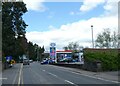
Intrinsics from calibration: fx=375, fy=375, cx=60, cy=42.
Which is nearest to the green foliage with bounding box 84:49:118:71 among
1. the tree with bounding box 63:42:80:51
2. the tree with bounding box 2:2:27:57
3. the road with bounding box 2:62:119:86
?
the road with bounding box 2:62:119:86

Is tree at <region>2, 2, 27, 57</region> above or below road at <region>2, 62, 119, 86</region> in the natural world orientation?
above

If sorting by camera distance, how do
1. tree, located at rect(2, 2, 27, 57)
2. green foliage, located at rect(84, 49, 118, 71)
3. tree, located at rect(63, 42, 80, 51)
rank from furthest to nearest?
tree, located at rect(63, 42, 80, 51), tree, located at rect(2, 2, 27, 57), green foliage, located at rect(84, 49, 118, 71)

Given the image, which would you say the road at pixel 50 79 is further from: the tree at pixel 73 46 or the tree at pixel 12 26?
the tree at pixel 73 46

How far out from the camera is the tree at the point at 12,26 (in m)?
72.6

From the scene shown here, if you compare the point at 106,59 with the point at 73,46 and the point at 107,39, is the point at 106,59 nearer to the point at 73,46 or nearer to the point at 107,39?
the point at 107,39

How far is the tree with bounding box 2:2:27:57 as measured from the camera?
7262 cm

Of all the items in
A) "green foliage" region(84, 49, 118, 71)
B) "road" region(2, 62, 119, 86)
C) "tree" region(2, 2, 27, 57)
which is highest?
"tree" region(2, 2, 27, 57)

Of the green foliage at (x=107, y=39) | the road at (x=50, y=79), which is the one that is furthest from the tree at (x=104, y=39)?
the road at (x=50, y=79)

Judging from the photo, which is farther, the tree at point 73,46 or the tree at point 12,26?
the tree at point 73,46

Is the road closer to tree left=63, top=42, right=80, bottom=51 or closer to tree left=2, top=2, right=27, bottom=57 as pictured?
tree left=2, top=2, right=27, bottom=57

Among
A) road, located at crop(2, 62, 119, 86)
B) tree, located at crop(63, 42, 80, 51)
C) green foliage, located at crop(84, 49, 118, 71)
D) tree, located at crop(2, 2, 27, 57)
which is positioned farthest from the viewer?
tree, located at crop(63, 42, 80, 51)

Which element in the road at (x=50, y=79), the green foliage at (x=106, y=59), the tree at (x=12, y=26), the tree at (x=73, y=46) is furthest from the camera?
the tree at (x=73, y=46)

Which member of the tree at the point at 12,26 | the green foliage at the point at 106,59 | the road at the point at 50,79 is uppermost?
the tree at the point at 12,26

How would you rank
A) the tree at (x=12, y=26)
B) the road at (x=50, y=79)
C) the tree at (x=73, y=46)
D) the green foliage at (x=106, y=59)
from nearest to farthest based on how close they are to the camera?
the road at (x=50, y=79) < the green foliage at (x=106, y=59) < the tree at (x=12, y=26) < the tree at (x=73, y=46)
